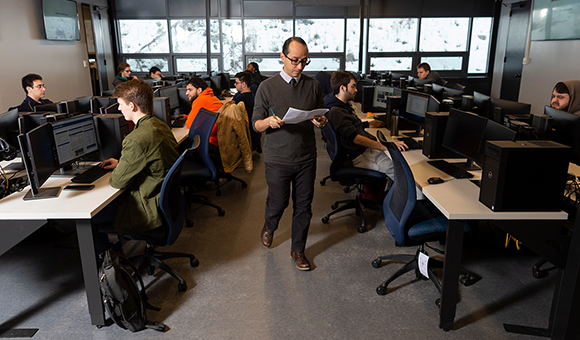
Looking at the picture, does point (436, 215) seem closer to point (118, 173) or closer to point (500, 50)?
point (118, 173)

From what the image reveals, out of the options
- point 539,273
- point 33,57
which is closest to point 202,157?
point 539,273

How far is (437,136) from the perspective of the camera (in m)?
3.02

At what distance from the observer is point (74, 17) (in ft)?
25.3

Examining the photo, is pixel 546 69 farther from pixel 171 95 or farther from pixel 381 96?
pixel 171 95

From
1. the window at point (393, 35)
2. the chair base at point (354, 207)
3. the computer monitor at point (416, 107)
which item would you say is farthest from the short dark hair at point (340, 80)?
the window at point (393, 35)

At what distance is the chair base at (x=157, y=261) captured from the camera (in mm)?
2572

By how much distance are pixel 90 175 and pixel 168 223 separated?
0.64 m

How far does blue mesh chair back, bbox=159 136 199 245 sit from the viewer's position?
7.40 feet

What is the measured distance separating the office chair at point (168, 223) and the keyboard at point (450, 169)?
1.57 m

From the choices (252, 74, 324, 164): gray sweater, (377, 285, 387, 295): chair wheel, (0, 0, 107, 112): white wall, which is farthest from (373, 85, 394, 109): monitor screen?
(0, 0, 107, 112): white wall

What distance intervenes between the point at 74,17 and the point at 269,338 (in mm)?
7707

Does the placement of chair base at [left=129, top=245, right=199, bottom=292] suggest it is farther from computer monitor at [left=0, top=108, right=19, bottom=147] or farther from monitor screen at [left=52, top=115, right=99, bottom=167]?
computer monitor at [left=0, top=108, right=19, bottom=147]

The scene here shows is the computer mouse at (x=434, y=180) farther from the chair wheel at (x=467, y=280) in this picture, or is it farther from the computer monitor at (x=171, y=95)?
the computer monitor at (x=171, y=95)

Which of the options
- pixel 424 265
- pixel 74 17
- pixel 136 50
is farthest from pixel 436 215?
pixel 136 50
